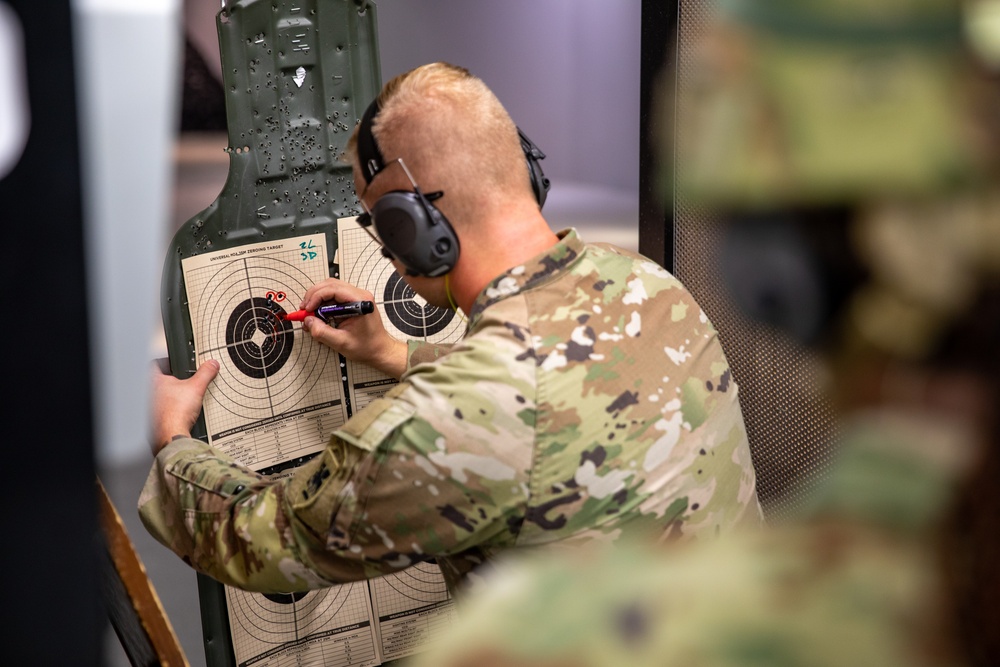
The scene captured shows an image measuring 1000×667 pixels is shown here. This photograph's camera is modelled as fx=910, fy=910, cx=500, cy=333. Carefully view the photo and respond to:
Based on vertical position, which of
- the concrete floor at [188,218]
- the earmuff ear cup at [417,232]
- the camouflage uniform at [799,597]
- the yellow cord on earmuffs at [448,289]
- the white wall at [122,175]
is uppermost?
the white wall at [122,175]

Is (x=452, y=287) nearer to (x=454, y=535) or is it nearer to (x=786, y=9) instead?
(x=454, y=535)

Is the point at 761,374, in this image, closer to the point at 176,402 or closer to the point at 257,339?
the point at 257,339

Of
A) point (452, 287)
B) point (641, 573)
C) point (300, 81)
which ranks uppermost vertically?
point (300, 81)

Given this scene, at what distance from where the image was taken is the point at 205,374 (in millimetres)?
1680

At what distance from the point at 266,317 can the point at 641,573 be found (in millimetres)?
1532

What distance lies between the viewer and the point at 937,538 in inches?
12.3

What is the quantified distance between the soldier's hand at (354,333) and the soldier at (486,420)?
0.35 meters

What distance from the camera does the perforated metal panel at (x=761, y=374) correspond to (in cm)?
183

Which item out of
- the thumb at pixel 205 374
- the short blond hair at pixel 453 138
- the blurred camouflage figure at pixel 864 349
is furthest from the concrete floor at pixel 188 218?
the blurred camouflage figure at pixel 864 349

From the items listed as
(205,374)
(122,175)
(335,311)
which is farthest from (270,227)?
(122,175)

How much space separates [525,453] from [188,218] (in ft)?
3.88

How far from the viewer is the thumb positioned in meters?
1.67

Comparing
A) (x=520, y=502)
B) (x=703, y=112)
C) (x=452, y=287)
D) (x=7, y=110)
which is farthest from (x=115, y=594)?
(x=703, y=112)

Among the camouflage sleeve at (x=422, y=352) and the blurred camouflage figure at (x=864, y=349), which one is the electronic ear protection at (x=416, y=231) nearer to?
the camouflage sleeve at (x=422, y=352)
